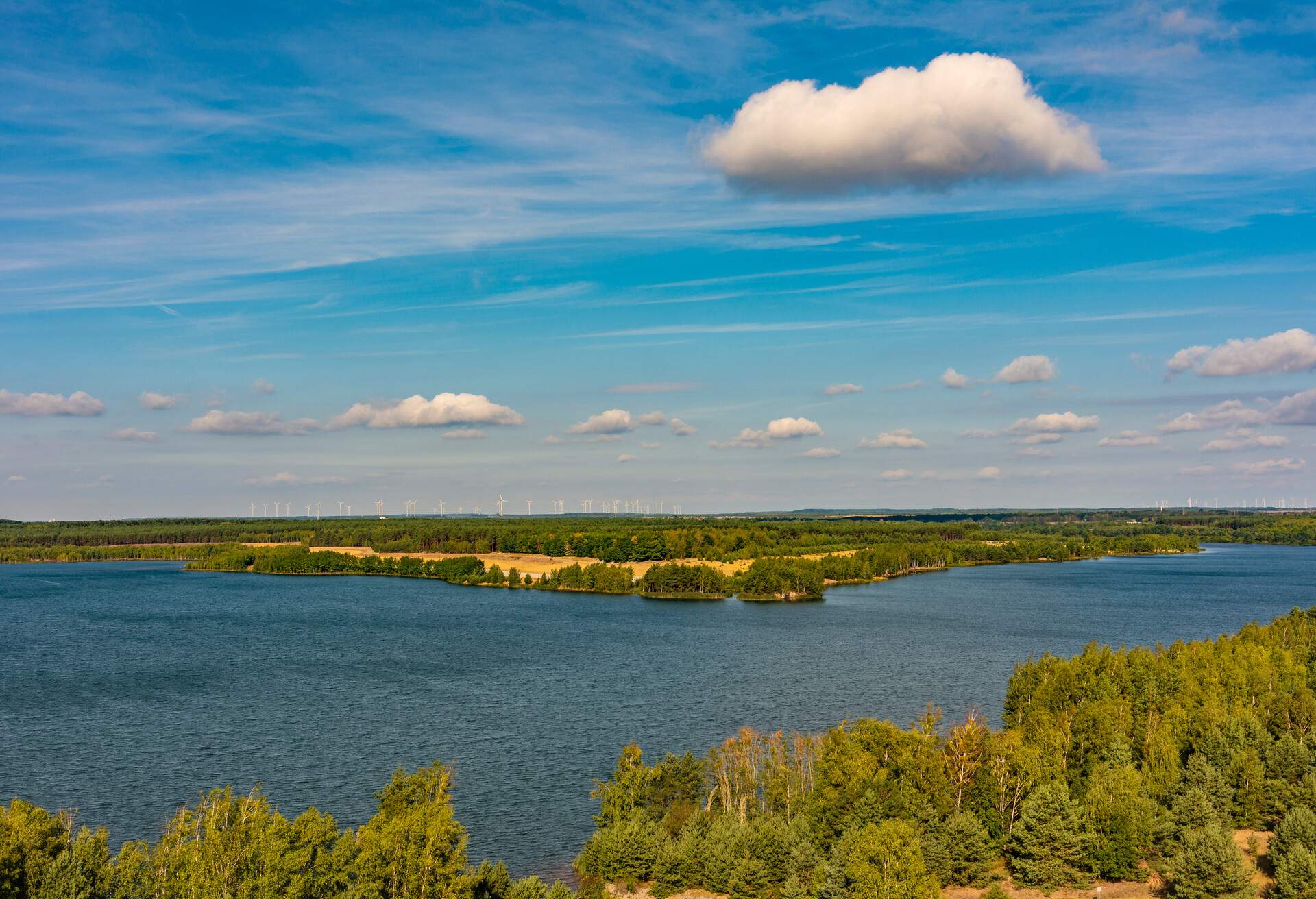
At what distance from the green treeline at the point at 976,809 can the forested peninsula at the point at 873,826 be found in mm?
88

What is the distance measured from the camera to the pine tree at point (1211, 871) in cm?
3095

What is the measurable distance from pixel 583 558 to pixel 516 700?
12358cm

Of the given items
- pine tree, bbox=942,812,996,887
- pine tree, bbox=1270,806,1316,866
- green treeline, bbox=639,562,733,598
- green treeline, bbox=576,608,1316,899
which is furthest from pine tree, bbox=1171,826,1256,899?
green treeline, bbox=639,562,733,598

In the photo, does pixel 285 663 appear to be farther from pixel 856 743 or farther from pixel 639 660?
pixel 856 743

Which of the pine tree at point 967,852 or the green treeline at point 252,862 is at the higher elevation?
the green treeline at point 252,862

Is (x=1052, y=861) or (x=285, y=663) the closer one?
(x=1052, y=861)

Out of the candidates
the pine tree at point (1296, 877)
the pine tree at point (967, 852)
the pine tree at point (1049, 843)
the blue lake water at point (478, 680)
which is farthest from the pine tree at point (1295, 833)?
the blue lake water at point (478, 680)

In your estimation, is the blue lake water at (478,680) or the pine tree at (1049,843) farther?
the blue lake water at (478,680)

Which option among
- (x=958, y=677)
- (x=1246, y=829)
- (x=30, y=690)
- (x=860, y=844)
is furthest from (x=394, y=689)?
(x=1246, y=829)

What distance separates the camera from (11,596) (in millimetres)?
150625

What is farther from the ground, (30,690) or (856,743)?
(856,743)

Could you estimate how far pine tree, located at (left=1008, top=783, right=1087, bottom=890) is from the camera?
3531 centimetres

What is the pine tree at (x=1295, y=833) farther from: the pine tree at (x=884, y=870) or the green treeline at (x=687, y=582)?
the green treeline at (x=687, y=582)

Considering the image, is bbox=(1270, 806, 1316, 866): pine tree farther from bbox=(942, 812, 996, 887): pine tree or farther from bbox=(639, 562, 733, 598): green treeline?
bbox=(639, 562, 733, 598): green treeline
